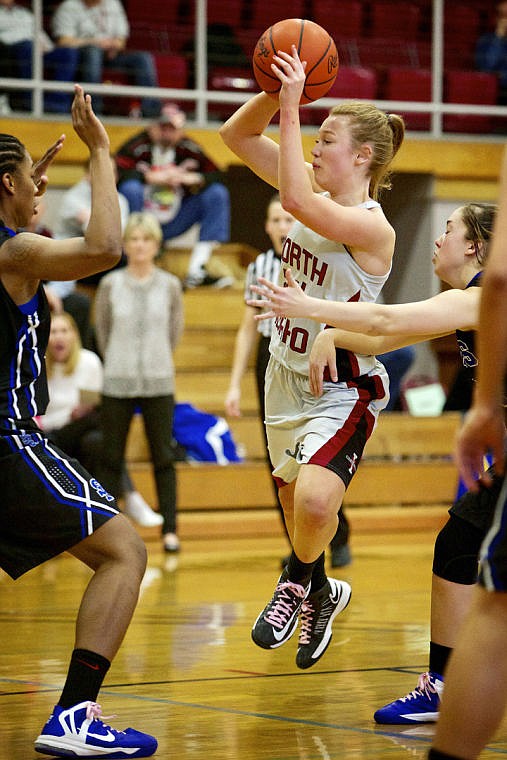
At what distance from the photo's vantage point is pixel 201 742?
318cm

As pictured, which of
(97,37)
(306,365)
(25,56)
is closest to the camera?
Result: (306,365)

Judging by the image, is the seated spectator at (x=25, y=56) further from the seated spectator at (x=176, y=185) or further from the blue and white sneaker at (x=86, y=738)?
the blue and white sneaker at (x=86, y=738)

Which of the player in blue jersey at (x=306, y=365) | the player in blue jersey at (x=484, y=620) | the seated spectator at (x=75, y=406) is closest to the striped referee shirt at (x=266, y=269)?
the seated spectator at (x=75, y=406)

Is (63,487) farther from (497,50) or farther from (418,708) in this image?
(497,50)

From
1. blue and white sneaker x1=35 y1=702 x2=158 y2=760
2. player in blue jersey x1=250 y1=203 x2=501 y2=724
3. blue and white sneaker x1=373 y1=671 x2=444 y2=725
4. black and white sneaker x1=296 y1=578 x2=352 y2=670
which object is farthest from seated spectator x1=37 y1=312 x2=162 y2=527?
blue and white sneaker x1=35 y1=702 x2=158 y2=760

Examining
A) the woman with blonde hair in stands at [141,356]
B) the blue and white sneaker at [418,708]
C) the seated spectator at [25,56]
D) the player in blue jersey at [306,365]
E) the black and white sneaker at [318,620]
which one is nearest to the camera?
the blue and white sneaker at [418,708]

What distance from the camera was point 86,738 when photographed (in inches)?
118

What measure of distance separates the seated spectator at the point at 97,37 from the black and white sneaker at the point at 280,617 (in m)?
7.21

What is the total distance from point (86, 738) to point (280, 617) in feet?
2.71

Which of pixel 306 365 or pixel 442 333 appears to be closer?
pixel 442 333

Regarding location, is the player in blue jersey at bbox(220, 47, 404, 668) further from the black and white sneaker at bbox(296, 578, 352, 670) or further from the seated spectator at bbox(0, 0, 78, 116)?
the seated spectator at bbox(0, 0, 78, 116)

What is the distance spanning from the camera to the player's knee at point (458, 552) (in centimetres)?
327

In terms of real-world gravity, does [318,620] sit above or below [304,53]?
below

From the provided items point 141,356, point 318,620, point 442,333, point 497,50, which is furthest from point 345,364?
point 497,50
